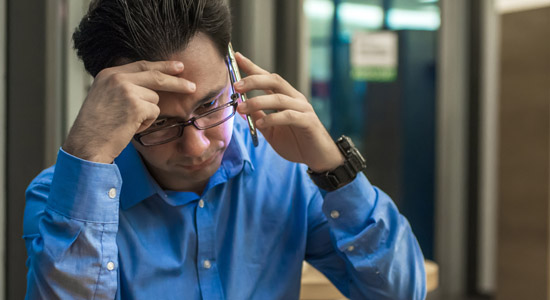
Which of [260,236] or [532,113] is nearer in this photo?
[260,236]

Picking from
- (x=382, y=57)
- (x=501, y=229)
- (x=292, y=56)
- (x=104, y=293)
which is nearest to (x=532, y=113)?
(x=501, y=229)

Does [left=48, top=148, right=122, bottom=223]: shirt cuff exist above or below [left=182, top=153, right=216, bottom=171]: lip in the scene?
below

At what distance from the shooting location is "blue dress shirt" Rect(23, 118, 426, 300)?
40.1 inches

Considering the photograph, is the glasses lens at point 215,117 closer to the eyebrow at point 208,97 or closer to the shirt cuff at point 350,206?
the eyebrow at point 208,97

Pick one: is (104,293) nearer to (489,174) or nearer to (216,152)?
(216,152)

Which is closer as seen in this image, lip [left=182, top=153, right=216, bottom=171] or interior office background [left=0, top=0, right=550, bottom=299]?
lip [left=182, top=153, right=216, bottom=171]

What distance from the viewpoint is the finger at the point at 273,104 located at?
1080 mm

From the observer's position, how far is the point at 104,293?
104cm

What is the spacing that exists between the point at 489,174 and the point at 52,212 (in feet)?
10.9

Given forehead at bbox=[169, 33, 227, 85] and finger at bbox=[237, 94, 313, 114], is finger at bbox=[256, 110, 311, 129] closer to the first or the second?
finger at bbox=[237, 94, 313, 114]

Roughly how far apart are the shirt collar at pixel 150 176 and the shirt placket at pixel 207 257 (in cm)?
5

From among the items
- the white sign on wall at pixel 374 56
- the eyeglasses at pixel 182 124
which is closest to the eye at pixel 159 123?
the eyeglasses at pixel 182 124

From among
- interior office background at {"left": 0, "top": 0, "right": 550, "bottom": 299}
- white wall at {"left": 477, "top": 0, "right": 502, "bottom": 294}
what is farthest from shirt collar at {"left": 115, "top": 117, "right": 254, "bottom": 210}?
white wall at {"left": 477, "top": 0, "right": 502, "bottom": 294}

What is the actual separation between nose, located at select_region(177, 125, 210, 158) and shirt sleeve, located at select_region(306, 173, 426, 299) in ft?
0.94
